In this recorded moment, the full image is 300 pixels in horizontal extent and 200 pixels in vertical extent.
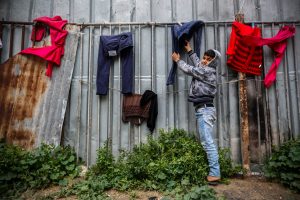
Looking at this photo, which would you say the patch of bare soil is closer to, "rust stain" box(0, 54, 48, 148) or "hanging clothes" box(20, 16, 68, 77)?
"rust stain" box(0, 54, 48, 148)

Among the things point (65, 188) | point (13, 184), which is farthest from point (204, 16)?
point (13, 184)

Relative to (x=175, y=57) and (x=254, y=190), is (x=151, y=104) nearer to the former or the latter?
(x=175, y=57)

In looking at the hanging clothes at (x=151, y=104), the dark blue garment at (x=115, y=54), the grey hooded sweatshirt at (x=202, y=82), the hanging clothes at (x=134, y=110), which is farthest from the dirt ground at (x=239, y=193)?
the dark blue garment at (x=115, y=54)

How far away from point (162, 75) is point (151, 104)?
0.71m

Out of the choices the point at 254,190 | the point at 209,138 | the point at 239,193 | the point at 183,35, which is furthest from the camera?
the point at 183,35

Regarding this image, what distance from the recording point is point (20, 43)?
6047 millimetres

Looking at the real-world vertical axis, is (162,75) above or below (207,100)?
above

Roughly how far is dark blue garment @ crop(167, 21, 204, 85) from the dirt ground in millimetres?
2290

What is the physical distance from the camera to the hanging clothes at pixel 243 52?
18.6 feet

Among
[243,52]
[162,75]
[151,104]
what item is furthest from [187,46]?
[151,104]

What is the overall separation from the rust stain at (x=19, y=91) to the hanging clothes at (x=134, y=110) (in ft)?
5.86

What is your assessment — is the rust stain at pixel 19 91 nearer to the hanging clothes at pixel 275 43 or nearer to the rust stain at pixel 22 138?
the rust stain at pixel 22 138

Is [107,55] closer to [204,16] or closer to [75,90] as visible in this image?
[75,90]

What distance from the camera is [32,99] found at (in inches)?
228
